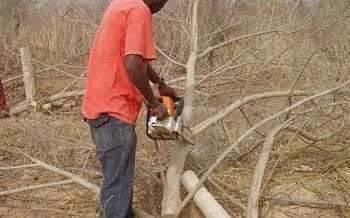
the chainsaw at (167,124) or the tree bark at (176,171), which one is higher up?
the chainsaw at (167,124)

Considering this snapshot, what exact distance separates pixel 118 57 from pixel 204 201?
46.7 inches

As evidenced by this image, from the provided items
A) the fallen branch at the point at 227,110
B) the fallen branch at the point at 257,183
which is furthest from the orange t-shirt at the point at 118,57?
the fallen branch at the point at 257,183

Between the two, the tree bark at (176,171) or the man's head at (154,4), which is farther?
the tree bark at (176,171)

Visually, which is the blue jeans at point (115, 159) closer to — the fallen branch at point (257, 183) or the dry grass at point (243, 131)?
the dry grass at point (243, 131)

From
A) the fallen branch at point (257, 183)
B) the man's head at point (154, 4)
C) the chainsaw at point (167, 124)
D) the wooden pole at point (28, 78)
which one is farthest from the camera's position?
the wooden pole at point (28, 78)

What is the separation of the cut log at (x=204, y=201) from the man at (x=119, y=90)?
0.55 meters

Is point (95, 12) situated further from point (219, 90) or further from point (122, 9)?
point (122, 9)

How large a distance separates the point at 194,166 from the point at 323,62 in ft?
7.60

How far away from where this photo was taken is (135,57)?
2.45 meters

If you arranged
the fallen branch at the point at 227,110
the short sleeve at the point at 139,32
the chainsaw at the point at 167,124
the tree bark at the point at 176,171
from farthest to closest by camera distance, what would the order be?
the fallen branch at the point at 227,110 → the tree bark at the point at 176,171 → the chainsaw at the point at 167,124 → the short sleeve at the point at 139,32

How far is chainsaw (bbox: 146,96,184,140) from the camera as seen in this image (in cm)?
Result: 276

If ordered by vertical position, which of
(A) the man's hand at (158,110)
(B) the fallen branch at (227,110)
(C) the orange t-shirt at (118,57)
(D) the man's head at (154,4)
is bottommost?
(B) the fallen branch at (227,110)

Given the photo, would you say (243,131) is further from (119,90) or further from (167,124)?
(119,90)

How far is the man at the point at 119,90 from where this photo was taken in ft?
8.15
